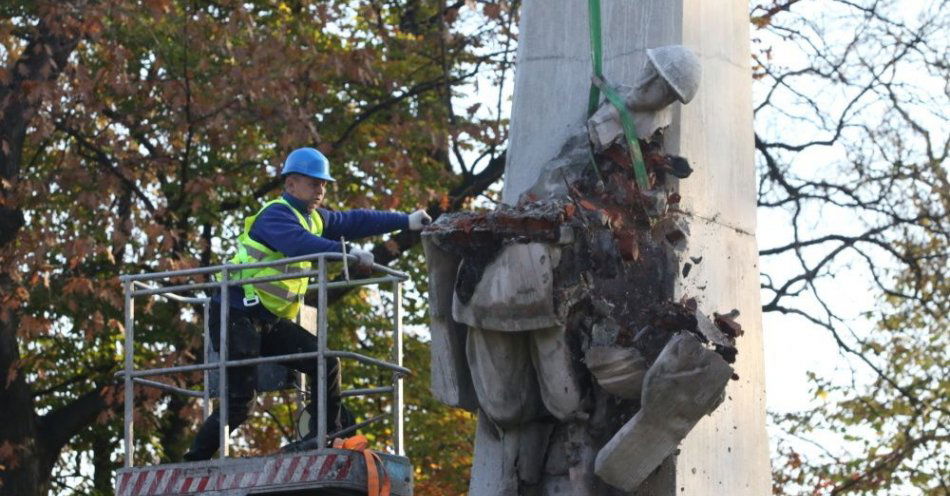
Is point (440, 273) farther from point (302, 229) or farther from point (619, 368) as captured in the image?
point (302, 229)

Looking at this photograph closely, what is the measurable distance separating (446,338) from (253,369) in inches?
88.6

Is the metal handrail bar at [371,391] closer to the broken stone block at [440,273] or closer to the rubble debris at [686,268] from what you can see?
the broken stone block at [440,273]

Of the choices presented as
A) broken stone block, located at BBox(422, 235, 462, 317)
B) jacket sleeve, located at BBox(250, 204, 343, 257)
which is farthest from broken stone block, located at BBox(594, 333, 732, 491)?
jacket sleeve, located at BBox(250, 204, 343, 257)

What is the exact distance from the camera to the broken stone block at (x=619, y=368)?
6.31 metres

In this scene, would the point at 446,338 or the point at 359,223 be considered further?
the point at 359,223

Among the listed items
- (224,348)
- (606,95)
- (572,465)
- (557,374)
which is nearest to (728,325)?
(557,374)

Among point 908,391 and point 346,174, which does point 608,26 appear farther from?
point 908,391

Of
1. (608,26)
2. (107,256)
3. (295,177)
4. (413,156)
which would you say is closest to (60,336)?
(107,256)

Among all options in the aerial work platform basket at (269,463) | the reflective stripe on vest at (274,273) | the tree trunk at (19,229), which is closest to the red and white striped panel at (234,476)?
the aerial work platform basket at (269,463)

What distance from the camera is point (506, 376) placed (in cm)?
654

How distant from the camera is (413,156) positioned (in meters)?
16.8

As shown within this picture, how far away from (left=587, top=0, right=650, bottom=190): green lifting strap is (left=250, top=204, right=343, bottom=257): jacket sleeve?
6.09 ft

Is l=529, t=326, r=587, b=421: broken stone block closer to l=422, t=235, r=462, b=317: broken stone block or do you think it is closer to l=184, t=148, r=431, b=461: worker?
l=422, t=235, r=462, b=317: broken stone block

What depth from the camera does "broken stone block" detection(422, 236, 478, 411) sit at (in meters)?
6.54
